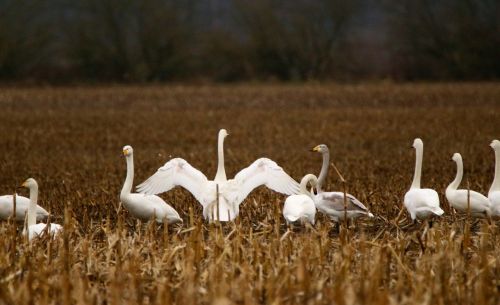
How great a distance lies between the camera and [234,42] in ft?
161

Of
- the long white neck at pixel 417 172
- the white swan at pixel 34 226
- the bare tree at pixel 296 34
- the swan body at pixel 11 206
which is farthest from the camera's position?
the bare tree at pixel 296 34

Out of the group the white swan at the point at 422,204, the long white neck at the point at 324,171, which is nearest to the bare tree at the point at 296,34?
the long white neck at the point at 324,171

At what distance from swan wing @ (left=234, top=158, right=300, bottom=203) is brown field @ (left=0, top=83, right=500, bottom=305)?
0.96 feet

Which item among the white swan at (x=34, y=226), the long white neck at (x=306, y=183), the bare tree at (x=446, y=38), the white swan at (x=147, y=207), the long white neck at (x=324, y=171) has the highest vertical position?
the bare tree at (x=446, y=38)

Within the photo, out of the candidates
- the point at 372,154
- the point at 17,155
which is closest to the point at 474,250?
the point at 372,154

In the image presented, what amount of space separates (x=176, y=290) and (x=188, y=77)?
4131 cm

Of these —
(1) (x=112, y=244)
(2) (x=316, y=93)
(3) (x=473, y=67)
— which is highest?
(3) (x=473, y=67)

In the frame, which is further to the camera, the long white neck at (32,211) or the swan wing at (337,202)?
the swan wing at (337,202)

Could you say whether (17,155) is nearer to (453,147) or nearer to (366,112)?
(453,147)

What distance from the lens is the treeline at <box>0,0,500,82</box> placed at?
149ft

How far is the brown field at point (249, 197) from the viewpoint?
17.8ft

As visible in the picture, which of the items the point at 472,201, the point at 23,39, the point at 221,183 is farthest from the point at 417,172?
the point at 23,39

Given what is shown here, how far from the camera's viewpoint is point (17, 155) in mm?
17203

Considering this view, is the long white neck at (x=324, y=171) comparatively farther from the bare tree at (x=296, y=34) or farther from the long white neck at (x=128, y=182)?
the bare tree at (x=296, y=34)
